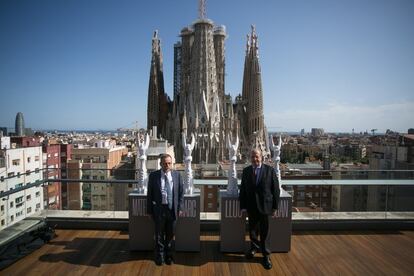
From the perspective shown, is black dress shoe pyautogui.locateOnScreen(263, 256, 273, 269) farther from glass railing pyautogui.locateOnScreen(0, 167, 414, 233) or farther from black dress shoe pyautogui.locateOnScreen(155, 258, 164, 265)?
black dress shoe pyautogui.locateOnScreen(155, 258, 164, 265)

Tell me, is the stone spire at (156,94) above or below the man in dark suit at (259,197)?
above

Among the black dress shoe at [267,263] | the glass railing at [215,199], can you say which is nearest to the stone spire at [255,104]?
the glass railing at [215,199]

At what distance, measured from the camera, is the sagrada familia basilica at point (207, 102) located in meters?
40.5

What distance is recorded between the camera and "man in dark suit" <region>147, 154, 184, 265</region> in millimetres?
3650

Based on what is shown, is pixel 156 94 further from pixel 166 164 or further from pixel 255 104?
pixel 166 164

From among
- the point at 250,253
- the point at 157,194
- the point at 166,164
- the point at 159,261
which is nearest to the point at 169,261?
the point at 159,261

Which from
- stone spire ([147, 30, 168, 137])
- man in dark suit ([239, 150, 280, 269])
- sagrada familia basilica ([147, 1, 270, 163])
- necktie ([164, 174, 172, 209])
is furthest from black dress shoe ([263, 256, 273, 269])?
stone spire ([147, 30, 168, 137])

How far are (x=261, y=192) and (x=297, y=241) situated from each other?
1204mm

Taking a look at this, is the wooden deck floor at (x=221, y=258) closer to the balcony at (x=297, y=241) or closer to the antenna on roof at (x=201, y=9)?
the balcony at (x=297, y=241)

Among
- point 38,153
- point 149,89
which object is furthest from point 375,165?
point 149,89

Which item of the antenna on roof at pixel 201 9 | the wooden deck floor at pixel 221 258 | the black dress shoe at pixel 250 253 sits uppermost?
the antenna on roof at pixel 201 9

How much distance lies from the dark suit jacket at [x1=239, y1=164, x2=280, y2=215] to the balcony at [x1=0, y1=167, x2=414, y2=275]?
2.28 ft

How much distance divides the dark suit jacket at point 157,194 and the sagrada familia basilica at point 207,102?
3438 cm

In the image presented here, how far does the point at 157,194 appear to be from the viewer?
365 centimetres
